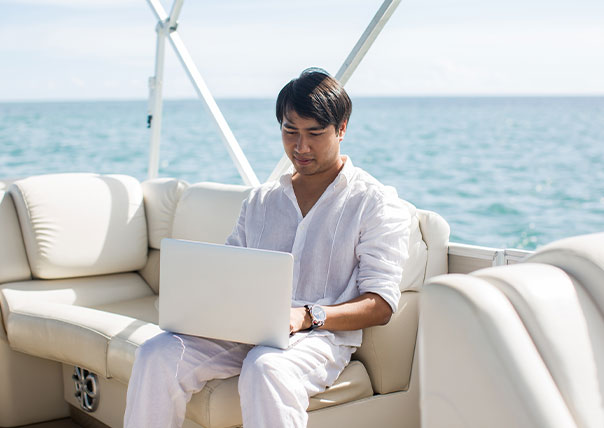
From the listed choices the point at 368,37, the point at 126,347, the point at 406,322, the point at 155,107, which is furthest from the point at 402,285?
the point at 155,107

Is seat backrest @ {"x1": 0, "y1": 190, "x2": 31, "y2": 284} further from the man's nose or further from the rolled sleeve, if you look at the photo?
the rolled sleeve

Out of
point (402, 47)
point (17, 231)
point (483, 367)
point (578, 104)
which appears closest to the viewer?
point (483, 367)

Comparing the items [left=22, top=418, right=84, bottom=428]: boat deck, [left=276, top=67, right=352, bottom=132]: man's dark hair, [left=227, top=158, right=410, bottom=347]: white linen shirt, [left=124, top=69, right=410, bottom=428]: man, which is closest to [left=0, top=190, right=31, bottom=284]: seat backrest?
[left=22, top=418, right=84, bottom=428]: boat deck

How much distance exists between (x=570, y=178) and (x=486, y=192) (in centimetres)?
224

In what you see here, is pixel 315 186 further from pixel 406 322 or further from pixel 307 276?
pixel 406 322

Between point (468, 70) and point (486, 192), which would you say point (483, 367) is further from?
point (468, 70)

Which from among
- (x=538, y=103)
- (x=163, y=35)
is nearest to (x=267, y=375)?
(x=163, y=35)

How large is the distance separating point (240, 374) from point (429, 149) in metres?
22.7

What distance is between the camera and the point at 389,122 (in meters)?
27.4

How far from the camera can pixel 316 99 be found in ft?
7.18

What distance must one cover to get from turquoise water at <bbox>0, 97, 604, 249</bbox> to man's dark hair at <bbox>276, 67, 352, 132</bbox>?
591 inches

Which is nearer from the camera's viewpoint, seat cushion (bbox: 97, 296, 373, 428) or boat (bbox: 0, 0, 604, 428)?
boat (bbox: 0, 0, 604, 428)

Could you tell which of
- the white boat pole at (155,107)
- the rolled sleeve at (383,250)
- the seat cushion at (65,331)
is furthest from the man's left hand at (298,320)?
the white boat pole at (155,107)

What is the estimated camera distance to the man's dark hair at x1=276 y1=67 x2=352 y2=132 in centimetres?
219
